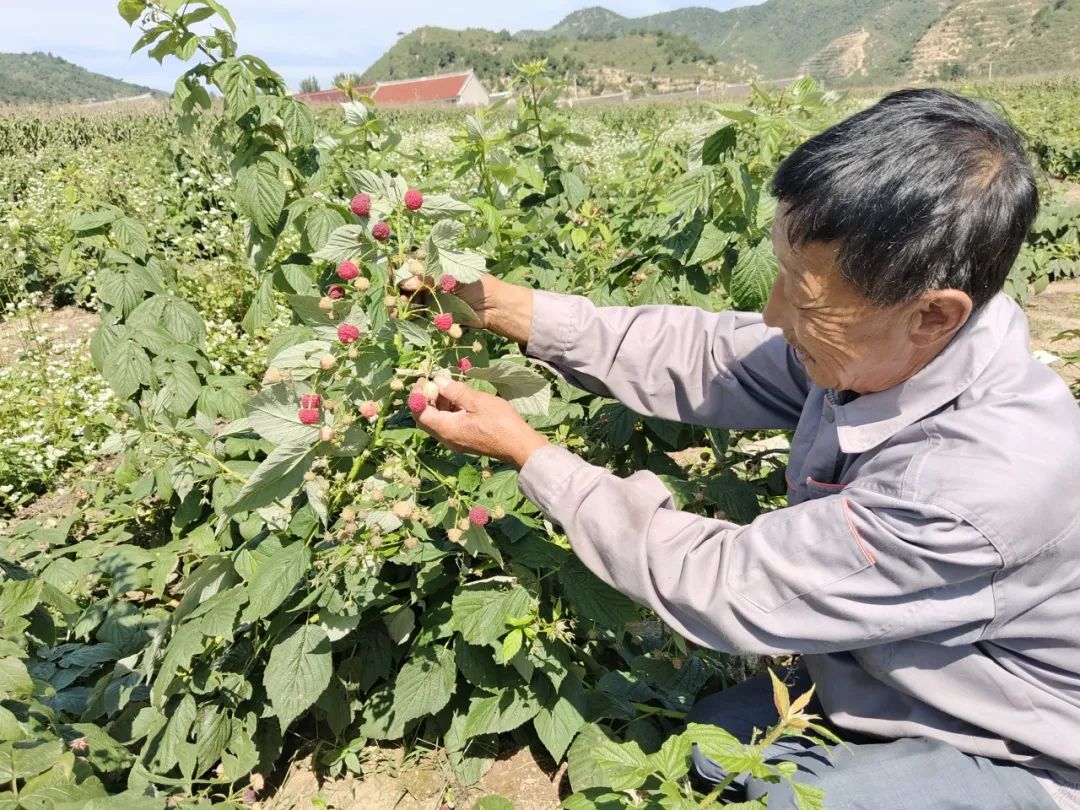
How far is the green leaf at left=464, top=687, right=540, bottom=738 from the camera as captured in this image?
1.85m

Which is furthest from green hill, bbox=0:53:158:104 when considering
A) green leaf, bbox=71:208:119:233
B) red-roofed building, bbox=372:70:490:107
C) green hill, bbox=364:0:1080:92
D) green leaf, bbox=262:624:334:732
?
green leaf, bbox=262:624:334:732

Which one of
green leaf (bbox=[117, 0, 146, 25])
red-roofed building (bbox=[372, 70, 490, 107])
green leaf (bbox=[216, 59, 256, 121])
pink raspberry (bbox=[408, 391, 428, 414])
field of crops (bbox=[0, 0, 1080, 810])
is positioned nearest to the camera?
pink raspberry (bbox=[408, 391, 428, 414])

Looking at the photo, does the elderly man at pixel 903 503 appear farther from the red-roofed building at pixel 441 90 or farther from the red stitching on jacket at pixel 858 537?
the red-roofed building at pixel 441 90

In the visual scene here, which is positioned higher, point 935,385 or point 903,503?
point 935,385

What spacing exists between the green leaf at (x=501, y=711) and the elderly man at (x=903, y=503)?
23.8 inches

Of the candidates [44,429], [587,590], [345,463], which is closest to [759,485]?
[587,590]

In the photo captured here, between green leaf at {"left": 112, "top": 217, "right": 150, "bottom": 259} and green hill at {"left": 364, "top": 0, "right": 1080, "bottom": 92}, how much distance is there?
61.2m

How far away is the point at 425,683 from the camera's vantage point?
1.88 metres

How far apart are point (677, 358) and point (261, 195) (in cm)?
112

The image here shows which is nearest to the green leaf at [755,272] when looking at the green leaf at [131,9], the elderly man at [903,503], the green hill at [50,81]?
the elderly man at [903,503]

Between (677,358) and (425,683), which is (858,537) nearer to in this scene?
(677,358)

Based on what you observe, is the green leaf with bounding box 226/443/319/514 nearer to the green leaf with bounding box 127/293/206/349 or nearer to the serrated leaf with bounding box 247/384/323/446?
the serrated leaf with bounding box 247/384/323/446

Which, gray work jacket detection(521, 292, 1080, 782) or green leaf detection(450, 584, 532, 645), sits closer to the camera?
gray work jacket detection(521, 292, 1080, 782)

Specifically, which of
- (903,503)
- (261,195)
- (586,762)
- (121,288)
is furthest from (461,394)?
(121,288)
